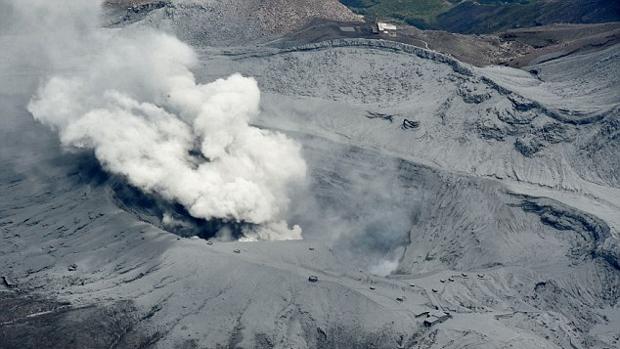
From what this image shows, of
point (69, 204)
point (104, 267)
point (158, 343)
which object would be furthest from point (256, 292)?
point (69, 204)

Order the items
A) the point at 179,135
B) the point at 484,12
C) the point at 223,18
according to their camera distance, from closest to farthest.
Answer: the point at 179,135
the point at 223,18
the point at 484,12

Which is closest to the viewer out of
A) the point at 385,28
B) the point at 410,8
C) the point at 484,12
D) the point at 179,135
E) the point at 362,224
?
the point at 362,224

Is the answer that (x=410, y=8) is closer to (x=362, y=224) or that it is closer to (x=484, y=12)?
(x=484, y=12)

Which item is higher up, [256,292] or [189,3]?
[189,3]

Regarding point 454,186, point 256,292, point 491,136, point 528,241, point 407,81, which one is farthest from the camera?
point 407,81

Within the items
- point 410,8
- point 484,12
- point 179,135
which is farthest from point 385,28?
point 410,8

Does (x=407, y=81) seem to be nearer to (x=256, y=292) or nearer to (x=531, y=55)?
(x=531, y=55)

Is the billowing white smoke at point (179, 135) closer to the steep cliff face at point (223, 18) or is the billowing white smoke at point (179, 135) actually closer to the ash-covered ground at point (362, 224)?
the ash-covered ground at point (362, 224)
